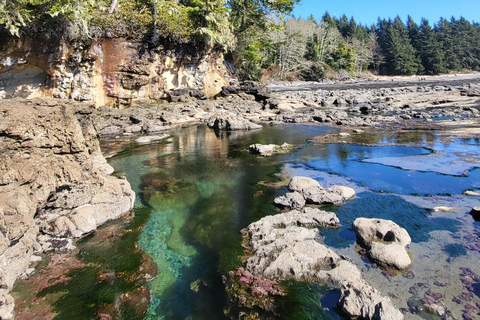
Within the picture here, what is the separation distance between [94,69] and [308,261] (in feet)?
74.1

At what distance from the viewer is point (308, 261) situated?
4.69 meters

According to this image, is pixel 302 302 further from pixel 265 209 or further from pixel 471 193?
pixel 471 193

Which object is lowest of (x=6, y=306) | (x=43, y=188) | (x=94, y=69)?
(x=6, y=306)

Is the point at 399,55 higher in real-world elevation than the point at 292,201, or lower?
higher

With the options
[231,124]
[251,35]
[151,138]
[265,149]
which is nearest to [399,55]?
[251,35]

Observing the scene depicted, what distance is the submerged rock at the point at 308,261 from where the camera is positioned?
368 cm

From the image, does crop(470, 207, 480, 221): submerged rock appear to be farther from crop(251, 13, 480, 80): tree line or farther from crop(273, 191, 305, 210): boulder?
crop(251, 13, 480, 80): tree line

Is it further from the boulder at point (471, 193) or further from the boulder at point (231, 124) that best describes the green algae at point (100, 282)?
the boulder at point (231, 124)

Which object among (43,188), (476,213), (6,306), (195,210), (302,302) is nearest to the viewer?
(6,306)

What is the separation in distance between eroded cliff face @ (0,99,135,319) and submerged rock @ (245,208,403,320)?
357cm

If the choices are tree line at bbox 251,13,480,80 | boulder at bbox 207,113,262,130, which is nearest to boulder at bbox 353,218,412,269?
boulder at bbox 207,113,262,130

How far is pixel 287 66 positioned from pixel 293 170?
56.1 m

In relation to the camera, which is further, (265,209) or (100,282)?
(265,209)

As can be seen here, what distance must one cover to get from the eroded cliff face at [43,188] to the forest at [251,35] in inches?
639
